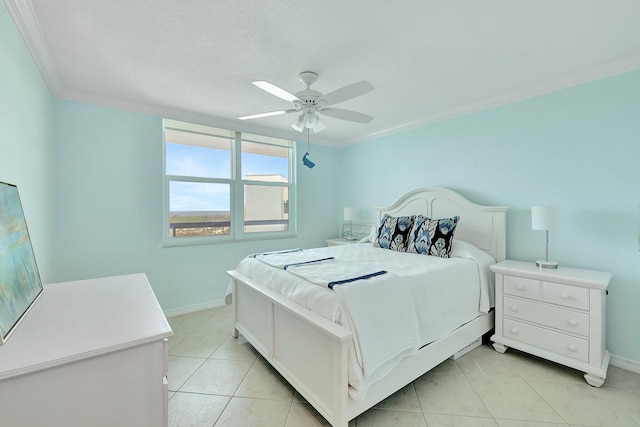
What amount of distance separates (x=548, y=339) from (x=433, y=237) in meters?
1.17

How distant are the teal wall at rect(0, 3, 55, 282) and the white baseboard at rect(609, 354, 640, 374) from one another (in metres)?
4.41

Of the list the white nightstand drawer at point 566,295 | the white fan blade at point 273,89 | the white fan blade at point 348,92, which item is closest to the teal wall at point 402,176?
the white nightstand drawer at point 566,295

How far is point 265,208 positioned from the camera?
4.18m

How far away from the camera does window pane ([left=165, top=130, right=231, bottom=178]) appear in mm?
3389

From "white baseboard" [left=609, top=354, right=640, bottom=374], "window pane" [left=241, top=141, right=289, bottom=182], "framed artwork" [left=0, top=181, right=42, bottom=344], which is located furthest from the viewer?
"window pane" [left=241, top=141, right=289, bottom=182]

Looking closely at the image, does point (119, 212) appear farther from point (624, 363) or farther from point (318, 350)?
point (624, 363)

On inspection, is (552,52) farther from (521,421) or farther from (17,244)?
(17,244)

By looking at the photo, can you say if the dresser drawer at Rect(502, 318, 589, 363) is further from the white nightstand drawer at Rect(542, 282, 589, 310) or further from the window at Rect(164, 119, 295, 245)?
the window at Rect(164, 119, 295, 245)

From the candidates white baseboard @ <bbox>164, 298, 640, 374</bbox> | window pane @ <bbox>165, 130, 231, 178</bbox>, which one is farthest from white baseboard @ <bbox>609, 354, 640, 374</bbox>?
window pane @ <bbox>165, 130, 231, 178</bbox>

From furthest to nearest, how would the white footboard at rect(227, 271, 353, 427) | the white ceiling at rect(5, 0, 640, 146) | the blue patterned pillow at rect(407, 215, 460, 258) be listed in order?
the blue patterned pillow at rect(407, 215, 460, 258)
the white ceiling at rect(5, 0, 640, 146)
the white footboard at rect(227, 271, 353, 427)

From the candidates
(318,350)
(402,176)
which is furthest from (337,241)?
(318,350)

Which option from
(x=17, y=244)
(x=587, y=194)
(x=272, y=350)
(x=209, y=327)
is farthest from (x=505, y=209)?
(x=17, y=244)

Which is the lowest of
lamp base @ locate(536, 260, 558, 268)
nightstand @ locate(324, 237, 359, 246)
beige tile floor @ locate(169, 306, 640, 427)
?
beige tile floor @ locate(169, 306, 640, 427)

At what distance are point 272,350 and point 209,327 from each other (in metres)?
1.25
